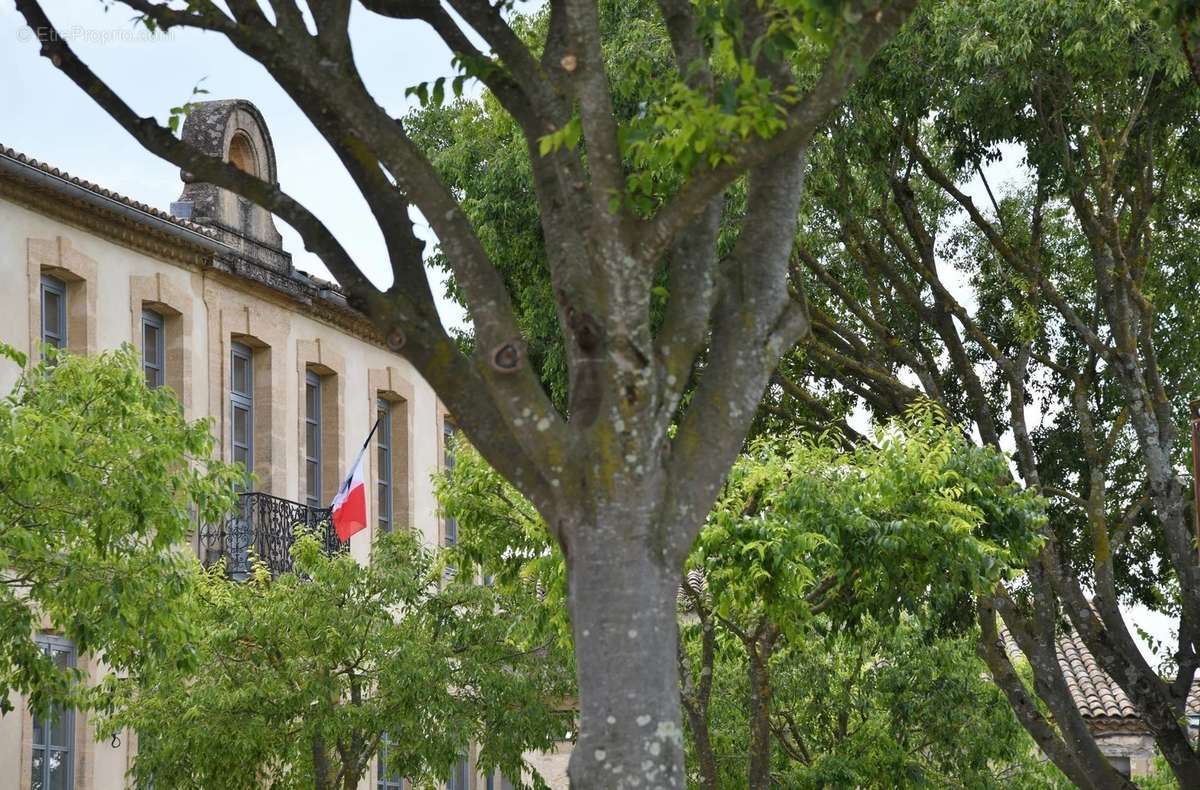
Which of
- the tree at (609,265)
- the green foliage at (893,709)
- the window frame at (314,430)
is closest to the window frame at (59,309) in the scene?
the window frame at (314,430)

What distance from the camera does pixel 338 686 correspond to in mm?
18562

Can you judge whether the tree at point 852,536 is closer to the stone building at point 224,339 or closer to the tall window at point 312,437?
the stone building at point 224,339

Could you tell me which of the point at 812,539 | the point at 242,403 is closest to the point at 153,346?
the point at 242,403

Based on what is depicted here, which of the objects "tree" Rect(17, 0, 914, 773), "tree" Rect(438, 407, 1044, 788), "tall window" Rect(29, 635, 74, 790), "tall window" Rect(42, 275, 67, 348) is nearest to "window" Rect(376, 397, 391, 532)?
"tall window" Rect(42, 275, 67, 348)

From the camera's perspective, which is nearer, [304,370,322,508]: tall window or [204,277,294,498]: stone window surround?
[204,277,294,498]: stone window surround

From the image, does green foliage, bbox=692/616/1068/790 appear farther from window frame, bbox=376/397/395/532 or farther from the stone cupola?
the stone cupola

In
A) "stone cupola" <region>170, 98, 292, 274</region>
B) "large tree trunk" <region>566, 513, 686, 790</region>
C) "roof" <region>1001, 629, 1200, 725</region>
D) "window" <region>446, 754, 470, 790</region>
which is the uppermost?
"stone cupola" <region>170, 98, 292, 274</region>

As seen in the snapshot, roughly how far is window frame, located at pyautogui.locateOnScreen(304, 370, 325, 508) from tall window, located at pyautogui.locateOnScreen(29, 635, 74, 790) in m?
5.77

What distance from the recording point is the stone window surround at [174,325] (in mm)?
22562

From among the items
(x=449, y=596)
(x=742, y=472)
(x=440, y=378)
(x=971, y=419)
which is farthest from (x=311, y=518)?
(x=440, y=378)

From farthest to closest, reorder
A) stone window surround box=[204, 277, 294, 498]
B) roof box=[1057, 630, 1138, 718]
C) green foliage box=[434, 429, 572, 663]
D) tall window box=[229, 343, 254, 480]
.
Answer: roof box=[1057, 630, 1138, 718] → tall window box=[229, 343, 254, 480] → stone window surround box=[204, 277, 294, 498] → green foliage box=[434, 429, 572, 663]

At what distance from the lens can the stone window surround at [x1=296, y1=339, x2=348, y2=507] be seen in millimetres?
25641

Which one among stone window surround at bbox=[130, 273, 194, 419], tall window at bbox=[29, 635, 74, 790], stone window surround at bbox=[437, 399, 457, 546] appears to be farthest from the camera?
stone window surround at bbox=[437, 399, 457, 546]

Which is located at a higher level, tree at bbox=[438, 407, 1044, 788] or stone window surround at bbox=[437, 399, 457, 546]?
stone window surround at bbox=[437, 399, 457, 546]
